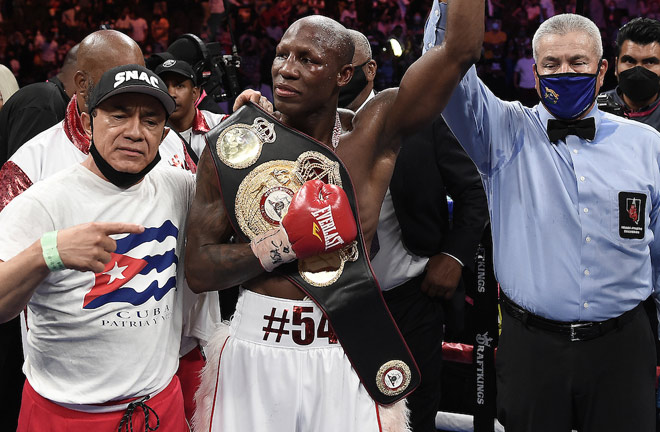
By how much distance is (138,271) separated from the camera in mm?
1666

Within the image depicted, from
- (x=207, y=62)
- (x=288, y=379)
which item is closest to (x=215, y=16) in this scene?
(x=207, y=62)

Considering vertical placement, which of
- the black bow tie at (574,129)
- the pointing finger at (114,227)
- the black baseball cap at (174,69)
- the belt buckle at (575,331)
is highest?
the black baseball cap at (174,69)

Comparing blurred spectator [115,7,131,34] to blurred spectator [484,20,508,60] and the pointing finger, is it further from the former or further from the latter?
the pointing finger

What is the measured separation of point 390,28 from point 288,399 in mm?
7301

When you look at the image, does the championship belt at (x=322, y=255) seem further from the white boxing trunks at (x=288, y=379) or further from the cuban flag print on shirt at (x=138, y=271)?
the cuban flag print on shirt at (x=138, y=271)

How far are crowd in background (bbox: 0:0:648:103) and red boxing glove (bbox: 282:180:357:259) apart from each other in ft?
14.6

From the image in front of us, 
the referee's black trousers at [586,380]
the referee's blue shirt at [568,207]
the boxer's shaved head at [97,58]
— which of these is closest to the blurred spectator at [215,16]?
the boxer's shaved head at [97,58]

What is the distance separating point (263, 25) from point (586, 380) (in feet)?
26.1

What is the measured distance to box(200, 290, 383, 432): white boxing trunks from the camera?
5.59 ft

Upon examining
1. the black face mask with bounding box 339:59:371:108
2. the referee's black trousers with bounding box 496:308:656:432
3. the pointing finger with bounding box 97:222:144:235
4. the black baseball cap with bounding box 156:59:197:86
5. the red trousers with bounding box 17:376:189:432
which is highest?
the black baseball cap with bounding box 156:59:197:86

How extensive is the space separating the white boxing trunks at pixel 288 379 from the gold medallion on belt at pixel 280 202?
0.09 meters

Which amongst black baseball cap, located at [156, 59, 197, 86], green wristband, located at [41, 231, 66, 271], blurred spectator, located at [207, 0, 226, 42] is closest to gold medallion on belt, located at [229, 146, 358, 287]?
green wristband, located at [41, 231, 66, 271]

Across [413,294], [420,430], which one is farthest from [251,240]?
[420,430]

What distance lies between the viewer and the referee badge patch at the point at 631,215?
2.13m
